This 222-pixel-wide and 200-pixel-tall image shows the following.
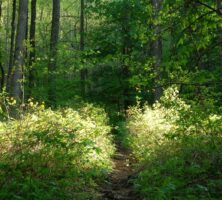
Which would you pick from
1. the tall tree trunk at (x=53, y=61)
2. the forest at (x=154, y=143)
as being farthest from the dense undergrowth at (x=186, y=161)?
the tall tree trunk at (x=53, y=61)

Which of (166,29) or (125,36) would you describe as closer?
(166,29)

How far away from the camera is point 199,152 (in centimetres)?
703

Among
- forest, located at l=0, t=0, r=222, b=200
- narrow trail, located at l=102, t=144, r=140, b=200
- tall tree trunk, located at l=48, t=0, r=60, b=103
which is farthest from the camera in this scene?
tall tree trunk, located at l=48, t=0, r=60, b=103

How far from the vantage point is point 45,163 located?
624cm

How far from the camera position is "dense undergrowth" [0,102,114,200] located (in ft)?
17.2

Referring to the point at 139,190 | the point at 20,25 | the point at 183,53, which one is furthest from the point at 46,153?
the point at 20,25

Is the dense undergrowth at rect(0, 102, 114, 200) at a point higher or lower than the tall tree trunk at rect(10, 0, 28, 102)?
lower

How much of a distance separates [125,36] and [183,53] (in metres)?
16.4

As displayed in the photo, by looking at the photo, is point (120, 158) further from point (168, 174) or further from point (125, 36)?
point (125, 36)

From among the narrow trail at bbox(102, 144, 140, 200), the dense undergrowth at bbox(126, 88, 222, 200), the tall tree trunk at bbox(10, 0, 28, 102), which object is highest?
the tall tree trunk at bbox(10, 0, 28, 102)

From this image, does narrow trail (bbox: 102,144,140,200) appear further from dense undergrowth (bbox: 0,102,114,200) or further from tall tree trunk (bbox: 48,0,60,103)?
tall tree trunk (bbox: 48,0,60,103)

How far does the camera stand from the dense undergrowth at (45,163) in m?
5.24

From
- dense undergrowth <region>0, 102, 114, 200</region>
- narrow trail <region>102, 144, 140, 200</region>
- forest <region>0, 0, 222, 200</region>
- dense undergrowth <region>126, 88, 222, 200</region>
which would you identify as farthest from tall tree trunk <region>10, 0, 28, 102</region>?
dense undergrowth <region>126, 88, 222, 200</region>

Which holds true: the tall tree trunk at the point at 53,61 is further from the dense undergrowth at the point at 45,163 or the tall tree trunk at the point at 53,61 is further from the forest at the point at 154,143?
the dense undergrowth at the point at 45,163
